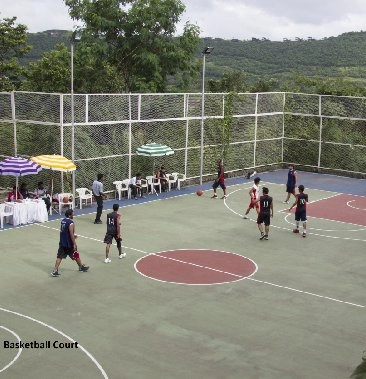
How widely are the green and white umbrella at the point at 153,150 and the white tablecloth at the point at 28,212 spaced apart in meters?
5.76

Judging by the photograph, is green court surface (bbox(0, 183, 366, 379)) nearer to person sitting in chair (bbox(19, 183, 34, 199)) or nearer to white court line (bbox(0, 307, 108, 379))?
white court line (bbox(0, 307, 108, 379))

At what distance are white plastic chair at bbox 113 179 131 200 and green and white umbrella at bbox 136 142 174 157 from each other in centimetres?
134

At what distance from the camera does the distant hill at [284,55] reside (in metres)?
73.1

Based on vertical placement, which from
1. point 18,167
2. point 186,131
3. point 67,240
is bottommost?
point 67,240

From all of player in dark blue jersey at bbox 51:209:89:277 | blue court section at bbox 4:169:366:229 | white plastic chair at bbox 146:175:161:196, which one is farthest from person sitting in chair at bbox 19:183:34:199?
player in dark blue jersey at bbox 51:209:89:277

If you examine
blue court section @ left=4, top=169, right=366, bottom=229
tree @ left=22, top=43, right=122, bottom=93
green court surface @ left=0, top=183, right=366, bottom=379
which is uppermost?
tree @ left=22, top=43, right=122, bottom=93

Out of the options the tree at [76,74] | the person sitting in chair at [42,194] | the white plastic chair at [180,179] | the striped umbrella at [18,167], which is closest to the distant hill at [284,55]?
the tree at [76,74]

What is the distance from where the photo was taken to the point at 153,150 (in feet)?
89.5

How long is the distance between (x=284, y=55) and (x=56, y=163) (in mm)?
64544

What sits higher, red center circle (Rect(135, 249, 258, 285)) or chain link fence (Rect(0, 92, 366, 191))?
chain link fence (Rect(0, 92, 366, 191))

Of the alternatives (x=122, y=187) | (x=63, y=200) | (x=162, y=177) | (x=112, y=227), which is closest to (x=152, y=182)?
(x=162, y=177)

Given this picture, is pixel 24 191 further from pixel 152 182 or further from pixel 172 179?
pixel 172 179

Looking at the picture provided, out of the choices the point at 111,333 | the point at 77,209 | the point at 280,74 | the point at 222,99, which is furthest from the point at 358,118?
the point at 280,74

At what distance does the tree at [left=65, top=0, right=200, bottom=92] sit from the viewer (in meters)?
43.4
